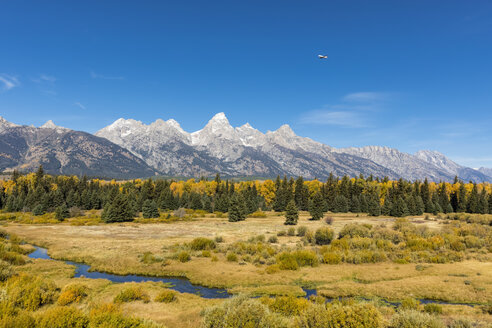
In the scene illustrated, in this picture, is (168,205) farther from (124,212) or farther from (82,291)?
(82,291)

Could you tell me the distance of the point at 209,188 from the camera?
158250mm

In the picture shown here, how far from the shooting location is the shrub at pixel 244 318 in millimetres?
13039

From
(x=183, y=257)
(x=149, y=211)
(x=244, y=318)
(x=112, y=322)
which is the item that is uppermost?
(x=112, y=322)

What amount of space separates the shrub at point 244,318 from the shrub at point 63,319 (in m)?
5.65

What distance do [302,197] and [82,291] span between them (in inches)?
4454

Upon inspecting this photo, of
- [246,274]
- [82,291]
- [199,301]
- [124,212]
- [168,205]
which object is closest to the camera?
[82,291]

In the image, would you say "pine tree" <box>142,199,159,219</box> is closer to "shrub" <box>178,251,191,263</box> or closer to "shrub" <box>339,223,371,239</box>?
"shrub" <box>178,251,191,263</box>

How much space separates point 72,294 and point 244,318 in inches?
582

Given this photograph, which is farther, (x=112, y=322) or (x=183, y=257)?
(x=183, y=257)

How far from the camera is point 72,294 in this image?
2019cm

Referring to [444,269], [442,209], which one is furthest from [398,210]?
[444,269]

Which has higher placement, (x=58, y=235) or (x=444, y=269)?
(x=444, y=269)

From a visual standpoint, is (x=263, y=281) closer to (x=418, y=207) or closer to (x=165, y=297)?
(x=165, y=297)

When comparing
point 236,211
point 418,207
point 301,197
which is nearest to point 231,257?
point 236,211
